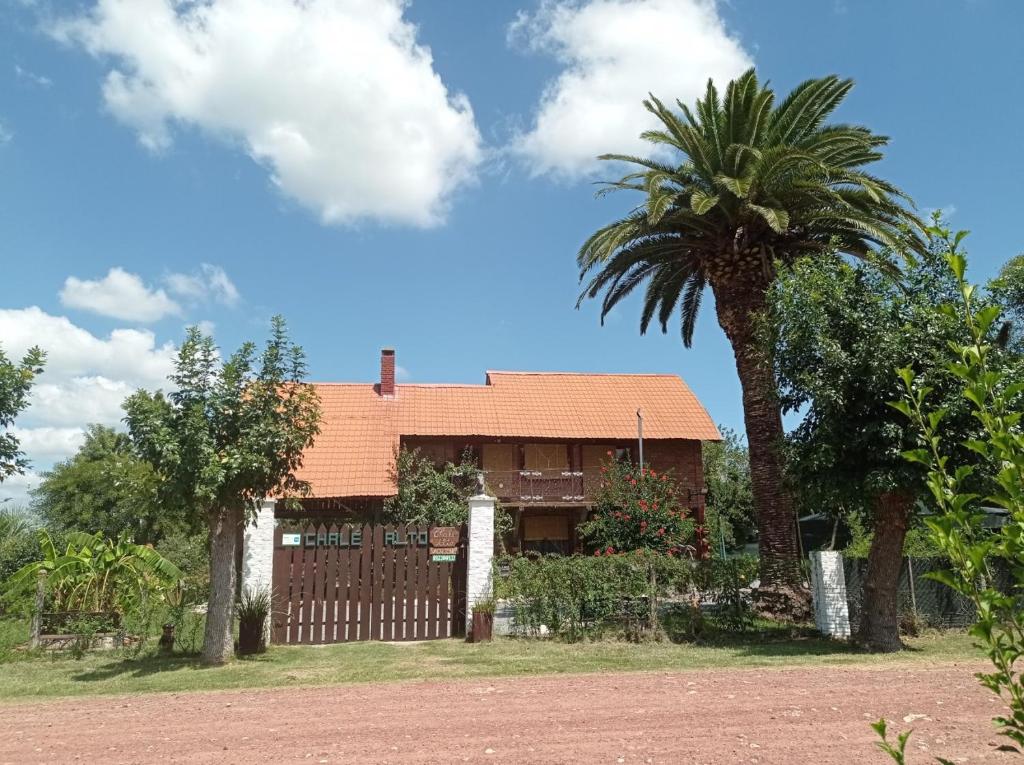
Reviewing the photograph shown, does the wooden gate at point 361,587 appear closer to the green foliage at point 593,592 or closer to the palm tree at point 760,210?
the green foliage at point 593,592

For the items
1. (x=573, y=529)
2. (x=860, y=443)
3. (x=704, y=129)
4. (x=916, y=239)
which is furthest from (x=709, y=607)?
(x=573, y=529)

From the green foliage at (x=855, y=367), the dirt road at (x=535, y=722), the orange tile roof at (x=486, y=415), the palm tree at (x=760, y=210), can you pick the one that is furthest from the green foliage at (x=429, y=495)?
the dirt road at (x=535, y=722)

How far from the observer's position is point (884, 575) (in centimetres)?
1114

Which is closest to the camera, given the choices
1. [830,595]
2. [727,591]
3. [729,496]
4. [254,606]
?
[254,606]

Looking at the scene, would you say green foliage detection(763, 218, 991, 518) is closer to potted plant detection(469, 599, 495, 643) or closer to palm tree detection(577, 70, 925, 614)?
palm tree detection(577, 70, 925, 614)

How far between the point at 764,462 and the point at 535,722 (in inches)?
372

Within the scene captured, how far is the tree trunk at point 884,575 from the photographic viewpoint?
10867 mm

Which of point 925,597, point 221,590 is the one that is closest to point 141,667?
point 221,590

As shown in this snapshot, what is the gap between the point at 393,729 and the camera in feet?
20.9

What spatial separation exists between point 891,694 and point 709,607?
16.3ft

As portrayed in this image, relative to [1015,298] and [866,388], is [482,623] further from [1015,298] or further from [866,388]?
[1015,298]

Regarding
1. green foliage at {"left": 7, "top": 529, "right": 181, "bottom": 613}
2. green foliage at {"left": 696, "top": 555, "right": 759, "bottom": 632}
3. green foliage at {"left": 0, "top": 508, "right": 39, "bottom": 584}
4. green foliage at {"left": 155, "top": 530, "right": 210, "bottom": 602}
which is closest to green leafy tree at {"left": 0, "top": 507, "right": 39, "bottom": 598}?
green foliage at {"left": 0, "top": 508, "right": 39, "bottom": 584}

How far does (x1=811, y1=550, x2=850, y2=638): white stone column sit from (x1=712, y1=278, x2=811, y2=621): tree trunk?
3.94ft

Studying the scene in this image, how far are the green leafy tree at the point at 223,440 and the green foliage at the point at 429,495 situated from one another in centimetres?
1140
